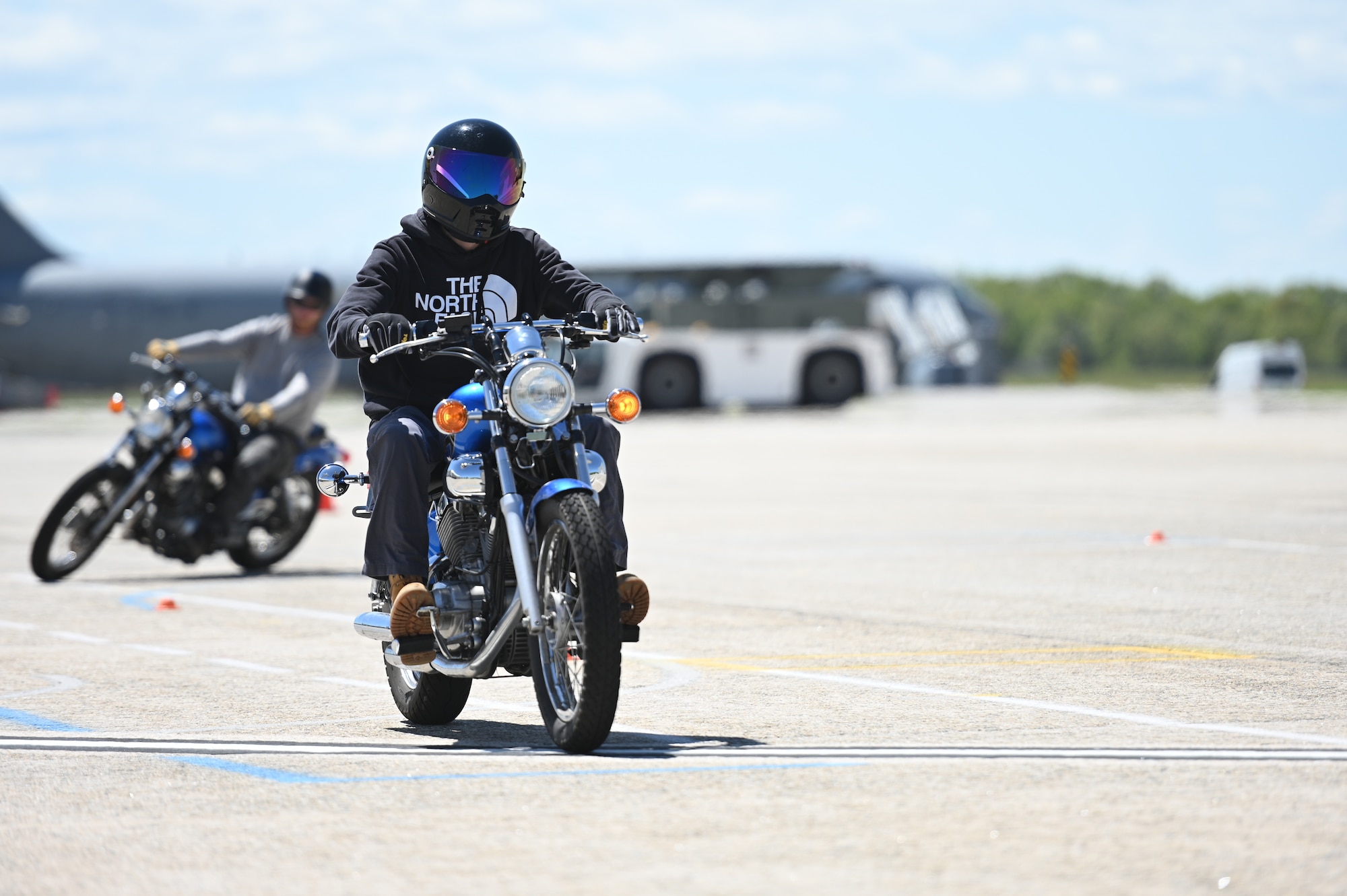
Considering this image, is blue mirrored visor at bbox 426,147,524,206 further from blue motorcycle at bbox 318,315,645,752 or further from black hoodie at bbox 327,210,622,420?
blue motorcycle at bbox 318,315,645,752

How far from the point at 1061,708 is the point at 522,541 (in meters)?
2.13

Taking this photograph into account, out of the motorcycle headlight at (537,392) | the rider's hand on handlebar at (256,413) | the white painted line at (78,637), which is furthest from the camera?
the rider's hand on handlebar at (256,413)

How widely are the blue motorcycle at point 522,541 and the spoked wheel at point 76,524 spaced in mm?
6286

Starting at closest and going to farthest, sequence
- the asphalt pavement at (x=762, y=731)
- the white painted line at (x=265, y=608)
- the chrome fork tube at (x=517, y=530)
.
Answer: the asphalt pavement at (x=762, y=731), the chrome fork tube at (x=517, y=530), the white painted line at (x=265, y=608)

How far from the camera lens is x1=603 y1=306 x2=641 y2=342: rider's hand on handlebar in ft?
22.0

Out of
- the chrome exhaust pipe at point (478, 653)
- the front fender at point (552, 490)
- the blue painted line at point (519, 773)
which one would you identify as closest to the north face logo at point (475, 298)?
the front fender at point (552, 490)

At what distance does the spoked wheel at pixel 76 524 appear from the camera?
12680 millimetres

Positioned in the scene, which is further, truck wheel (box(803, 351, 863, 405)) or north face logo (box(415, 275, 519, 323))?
truck wheel (box(803, 351, 863, 405))

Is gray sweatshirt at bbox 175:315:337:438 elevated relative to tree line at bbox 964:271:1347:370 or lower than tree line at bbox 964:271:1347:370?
lower

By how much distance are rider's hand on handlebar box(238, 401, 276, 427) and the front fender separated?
23.1ft

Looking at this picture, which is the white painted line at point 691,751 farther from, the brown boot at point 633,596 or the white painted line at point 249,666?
the white painted line at point 249,666

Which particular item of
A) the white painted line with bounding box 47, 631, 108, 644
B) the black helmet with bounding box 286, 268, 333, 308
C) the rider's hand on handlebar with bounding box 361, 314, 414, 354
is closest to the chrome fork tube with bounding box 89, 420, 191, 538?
the black helmet with bounding box 286, 268, 333, 308

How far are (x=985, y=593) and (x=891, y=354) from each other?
3805 centimetres

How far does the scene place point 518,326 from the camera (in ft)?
21.6
